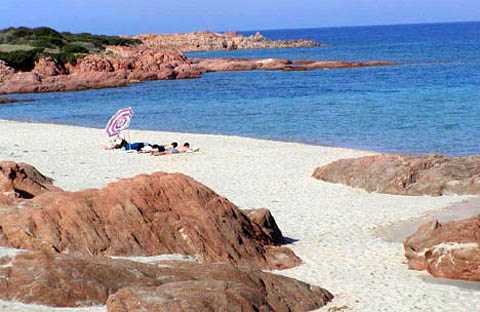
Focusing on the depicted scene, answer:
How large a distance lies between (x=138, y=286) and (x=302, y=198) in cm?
871

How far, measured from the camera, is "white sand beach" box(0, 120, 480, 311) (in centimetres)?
919

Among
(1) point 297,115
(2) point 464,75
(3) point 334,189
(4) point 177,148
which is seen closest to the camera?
(3) point 334,189

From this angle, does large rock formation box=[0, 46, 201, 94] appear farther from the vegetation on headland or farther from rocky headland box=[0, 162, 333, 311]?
rocky headland box=[0, 162, 333, 311]

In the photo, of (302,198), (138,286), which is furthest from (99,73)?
(138,286)

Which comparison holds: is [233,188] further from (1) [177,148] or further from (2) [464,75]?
(2) [464,75]

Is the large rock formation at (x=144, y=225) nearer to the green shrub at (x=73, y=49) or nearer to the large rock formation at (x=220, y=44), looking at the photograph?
the green shrub at (x=73, y=49)

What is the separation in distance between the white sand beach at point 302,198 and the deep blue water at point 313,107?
3.65 metres

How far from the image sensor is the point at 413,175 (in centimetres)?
1596

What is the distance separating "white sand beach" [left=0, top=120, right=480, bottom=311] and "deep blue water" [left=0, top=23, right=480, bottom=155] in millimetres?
3647

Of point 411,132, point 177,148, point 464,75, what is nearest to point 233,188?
point 177,148

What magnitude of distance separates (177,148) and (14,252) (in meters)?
14.2

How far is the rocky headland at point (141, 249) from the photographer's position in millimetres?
6938

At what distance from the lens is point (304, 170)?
1861 centimetres

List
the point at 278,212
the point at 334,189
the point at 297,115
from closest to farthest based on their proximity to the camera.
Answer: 1. the point at 278,212
2. the point at 334,189
3. the point at 297,115
